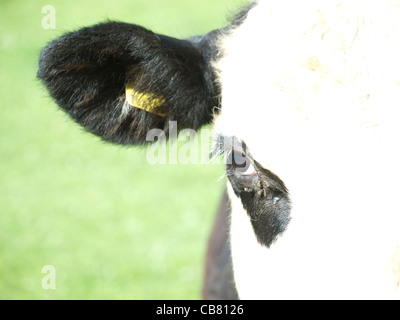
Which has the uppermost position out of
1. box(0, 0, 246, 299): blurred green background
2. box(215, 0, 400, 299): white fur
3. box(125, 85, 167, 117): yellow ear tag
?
box(0, 0, 246, 299): blurred green background

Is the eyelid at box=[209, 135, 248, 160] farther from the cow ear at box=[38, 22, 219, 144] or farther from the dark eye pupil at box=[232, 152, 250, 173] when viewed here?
the cow ear at box=[38, 22, 219, 144]

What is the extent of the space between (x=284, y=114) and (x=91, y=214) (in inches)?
198

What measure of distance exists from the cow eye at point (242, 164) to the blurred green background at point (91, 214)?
2415mm

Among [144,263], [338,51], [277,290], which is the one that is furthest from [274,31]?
[144,263]

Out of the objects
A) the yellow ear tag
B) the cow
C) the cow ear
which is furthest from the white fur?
the yellow ear tag

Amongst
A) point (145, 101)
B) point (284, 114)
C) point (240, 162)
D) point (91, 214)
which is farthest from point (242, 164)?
point (91, 214)

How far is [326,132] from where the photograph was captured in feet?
5.58

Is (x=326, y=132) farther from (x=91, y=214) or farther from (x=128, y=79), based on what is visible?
(x=91, y=214)

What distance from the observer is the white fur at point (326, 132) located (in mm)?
1571

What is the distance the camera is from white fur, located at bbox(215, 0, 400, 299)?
1571 mm

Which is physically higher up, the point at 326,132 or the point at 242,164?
the point at 242,164

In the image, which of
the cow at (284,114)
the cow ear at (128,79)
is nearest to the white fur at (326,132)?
the cow at (284,114)
